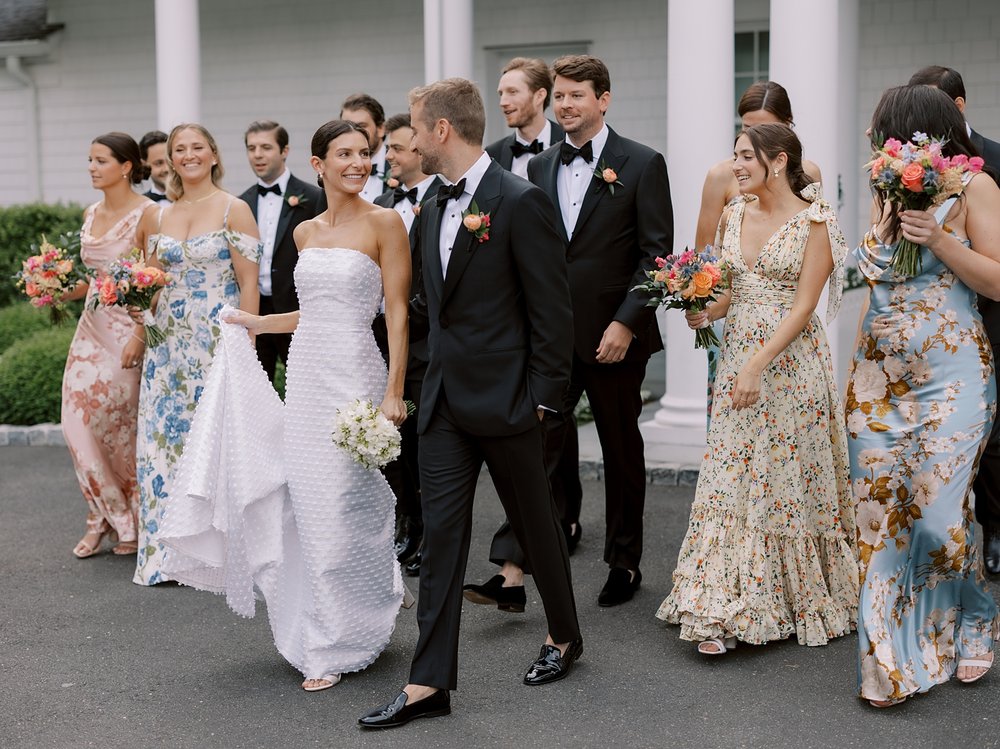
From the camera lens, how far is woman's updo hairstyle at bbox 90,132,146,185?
7609 millimetres

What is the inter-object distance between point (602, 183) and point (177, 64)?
282 inches

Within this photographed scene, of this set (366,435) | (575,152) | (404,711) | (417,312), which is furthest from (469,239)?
(417,312)

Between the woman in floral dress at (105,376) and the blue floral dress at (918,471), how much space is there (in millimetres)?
4314

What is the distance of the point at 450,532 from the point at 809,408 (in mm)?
1766

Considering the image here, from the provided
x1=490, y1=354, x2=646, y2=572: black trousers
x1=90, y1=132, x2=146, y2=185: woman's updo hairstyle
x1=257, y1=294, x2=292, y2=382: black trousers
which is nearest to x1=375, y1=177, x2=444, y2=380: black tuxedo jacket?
x1=490, y1=354, x2=646, y2=572: black trousers

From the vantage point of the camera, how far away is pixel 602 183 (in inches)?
249

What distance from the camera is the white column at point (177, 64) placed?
12242mm

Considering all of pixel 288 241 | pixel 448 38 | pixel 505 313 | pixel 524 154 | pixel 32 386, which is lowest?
pixel 32 386

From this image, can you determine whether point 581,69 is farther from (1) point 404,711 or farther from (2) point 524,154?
(1) point 404,711

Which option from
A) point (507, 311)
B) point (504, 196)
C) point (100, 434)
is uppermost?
point (504, 196)

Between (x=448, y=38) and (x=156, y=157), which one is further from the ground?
→ (x=448, y=38)

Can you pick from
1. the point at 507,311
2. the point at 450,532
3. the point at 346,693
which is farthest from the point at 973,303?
the point at 346,693

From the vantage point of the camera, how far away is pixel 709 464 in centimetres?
579

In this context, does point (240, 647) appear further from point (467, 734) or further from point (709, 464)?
point (709, 464)
